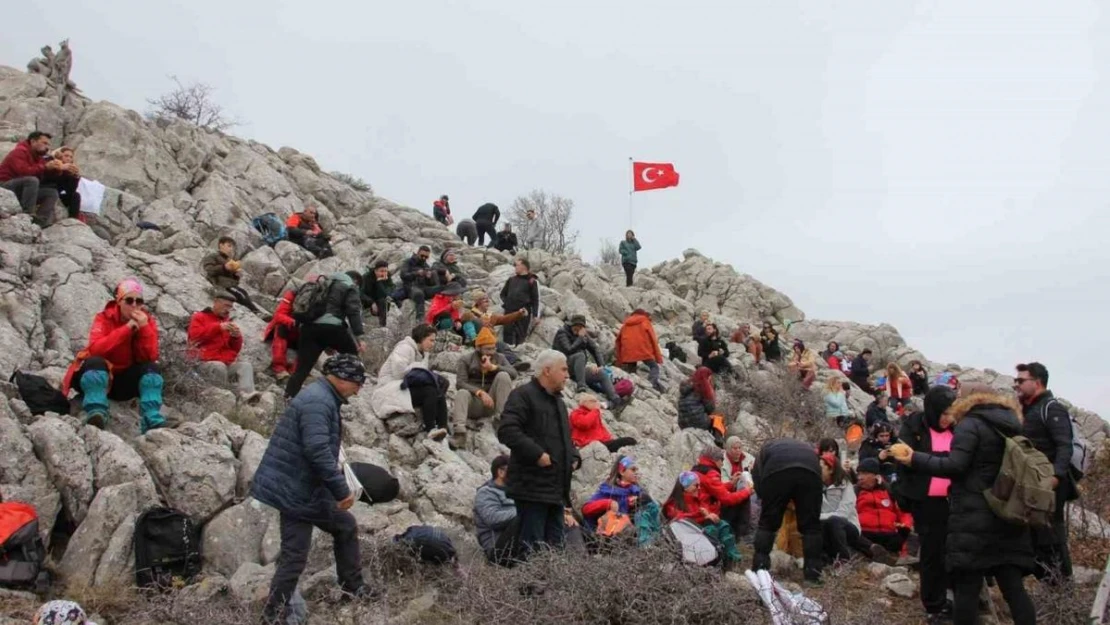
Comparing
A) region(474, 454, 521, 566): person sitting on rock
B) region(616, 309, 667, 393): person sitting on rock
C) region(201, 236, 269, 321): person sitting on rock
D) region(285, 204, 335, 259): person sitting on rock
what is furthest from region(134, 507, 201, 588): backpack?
region(285, 204, 335, 259): person sitting on rock

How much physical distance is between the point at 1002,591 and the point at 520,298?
11535mm

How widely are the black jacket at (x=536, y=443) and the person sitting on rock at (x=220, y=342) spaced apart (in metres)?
5.38

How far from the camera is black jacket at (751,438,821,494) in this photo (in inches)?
309

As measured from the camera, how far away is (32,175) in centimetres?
1310

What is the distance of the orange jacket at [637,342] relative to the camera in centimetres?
1706

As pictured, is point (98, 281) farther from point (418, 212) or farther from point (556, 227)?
point (556, 227)

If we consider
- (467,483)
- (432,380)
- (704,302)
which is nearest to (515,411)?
(467,483)

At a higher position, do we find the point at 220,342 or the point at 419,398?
the point at 220,342

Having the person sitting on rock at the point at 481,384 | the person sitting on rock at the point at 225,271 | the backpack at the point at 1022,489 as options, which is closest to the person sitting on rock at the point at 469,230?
the person sitting on rock at the point at 225,271

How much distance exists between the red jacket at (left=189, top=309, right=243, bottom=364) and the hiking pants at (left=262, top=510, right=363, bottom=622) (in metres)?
5.53

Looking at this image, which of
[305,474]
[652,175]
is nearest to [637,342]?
[305,474]

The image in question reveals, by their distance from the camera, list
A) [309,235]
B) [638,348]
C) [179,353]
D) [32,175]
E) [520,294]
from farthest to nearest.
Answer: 1. [309,235]
2. [638,348]
3. [520,294]
4. [32,175]
5. [179,353]

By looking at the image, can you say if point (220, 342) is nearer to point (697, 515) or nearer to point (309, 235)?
point (697, 515)

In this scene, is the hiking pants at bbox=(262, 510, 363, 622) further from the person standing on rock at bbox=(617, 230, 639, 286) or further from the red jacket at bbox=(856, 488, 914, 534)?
the person standing on rock at bbox=(617, 230, 639, 286)
